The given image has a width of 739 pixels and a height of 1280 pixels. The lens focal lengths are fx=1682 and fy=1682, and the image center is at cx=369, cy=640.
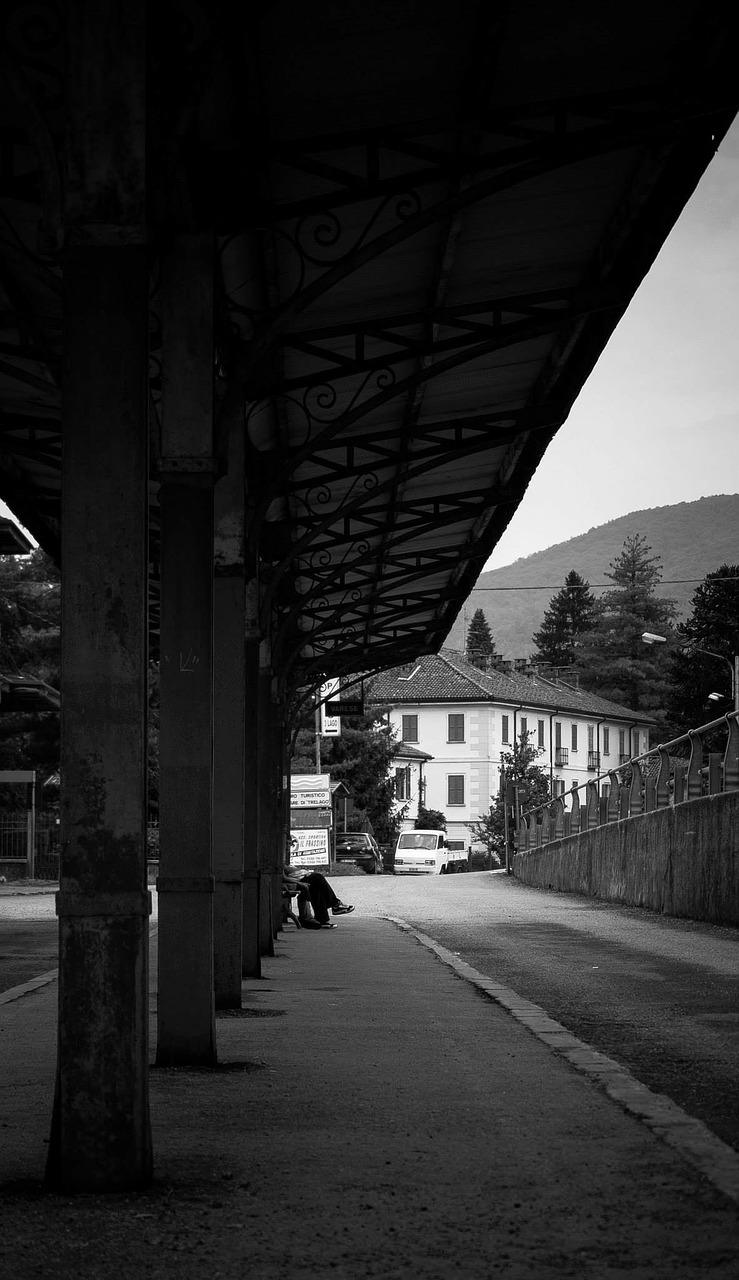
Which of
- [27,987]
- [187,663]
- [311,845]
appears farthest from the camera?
[311,845]

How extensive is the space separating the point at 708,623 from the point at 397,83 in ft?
231

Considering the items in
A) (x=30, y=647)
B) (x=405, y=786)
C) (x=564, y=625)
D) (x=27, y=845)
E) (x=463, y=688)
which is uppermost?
(x=564, y=625)

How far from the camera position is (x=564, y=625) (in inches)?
6344

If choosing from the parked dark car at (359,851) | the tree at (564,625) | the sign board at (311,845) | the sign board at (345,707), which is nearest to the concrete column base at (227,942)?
the sign board at (345,707)

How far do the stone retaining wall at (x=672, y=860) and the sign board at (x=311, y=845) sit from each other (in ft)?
69.9

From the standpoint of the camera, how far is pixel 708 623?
7675 centimetres

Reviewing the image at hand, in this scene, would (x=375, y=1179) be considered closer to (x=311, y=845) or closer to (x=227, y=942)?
(x=227, y=942)

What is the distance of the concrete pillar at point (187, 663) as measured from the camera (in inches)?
309

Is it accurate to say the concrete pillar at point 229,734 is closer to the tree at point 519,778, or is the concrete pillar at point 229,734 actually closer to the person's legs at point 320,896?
the person's legs at point 320,896

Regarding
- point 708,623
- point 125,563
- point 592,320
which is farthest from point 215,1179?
point 708,623

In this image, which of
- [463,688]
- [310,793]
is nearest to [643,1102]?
[310,793]

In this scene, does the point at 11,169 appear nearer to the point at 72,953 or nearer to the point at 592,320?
the point at 72,953

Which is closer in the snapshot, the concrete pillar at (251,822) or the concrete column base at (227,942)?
the concrete column base at (227,942)

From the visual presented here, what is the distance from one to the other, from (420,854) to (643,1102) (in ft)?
237
